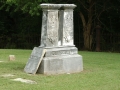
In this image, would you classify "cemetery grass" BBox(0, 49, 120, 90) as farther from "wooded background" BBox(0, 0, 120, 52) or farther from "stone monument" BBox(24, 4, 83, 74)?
"wooded background" BBox(0, 0, 120, 52)

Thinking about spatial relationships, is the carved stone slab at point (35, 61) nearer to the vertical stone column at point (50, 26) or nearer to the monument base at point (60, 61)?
the monument base at point (60, 61)

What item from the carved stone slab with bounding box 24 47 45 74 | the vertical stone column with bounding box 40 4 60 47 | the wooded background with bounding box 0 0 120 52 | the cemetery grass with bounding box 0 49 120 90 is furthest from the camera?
the wooded background with bounding box 0 0 120 52

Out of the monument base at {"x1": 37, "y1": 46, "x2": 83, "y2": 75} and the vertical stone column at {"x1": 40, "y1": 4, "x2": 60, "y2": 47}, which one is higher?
the vertical stone column at {"x1": 40, "y1": 4, "x2": 60, "y2": 47}

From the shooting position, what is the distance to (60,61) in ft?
33.9

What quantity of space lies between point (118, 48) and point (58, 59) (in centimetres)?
1236

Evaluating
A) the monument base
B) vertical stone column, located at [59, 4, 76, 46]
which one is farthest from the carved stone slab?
vertical stone column, located at [59, 4, 76, 46]

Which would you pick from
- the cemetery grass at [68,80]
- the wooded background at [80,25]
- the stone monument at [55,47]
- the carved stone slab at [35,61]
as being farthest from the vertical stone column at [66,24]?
the wooded background at [80,25]

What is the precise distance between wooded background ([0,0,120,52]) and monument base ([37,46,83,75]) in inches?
373

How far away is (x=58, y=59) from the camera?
10.3m

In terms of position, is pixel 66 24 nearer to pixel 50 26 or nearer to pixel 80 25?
pixel 50 26

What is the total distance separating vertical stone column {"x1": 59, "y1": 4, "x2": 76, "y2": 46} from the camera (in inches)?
423

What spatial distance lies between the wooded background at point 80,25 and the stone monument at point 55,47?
9.23m

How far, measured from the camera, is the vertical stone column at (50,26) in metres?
10.3

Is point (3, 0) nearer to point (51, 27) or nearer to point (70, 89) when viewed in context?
point (51, 27)
